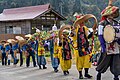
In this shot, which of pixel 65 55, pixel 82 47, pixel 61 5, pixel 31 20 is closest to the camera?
pixel 82 47

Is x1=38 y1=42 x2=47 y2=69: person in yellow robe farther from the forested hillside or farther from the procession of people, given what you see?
the forested hillside

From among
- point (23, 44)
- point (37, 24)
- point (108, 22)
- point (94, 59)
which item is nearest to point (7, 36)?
point (37, 24)

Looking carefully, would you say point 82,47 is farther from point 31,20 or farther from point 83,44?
point 31,20

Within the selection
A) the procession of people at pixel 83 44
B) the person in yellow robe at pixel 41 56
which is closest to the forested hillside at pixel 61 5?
the procession of people at pixel 83 44

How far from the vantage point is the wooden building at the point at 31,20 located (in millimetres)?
32156

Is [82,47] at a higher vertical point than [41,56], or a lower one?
higher

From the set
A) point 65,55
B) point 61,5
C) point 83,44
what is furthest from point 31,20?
point 61,5

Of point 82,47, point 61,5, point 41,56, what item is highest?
point 61,5

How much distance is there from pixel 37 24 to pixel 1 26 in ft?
17.7

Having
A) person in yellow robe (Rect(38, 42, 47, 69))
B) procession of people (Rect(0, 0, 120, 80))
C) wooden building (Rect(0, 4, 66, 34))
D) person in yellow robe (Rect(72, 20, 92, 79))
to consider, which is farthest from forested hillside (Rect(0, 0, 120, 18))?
person in yellow robe (Rect(72, 20, 92, 79))

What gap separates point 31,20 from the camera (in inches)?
1251

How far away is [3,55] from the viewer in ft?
59.1

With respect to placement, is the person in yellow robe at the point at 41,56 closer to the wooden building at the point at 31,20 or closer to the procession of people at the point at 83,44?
the procession of people at the point at 83,44

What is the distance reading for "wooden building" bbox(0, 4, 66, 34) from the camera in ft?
105
